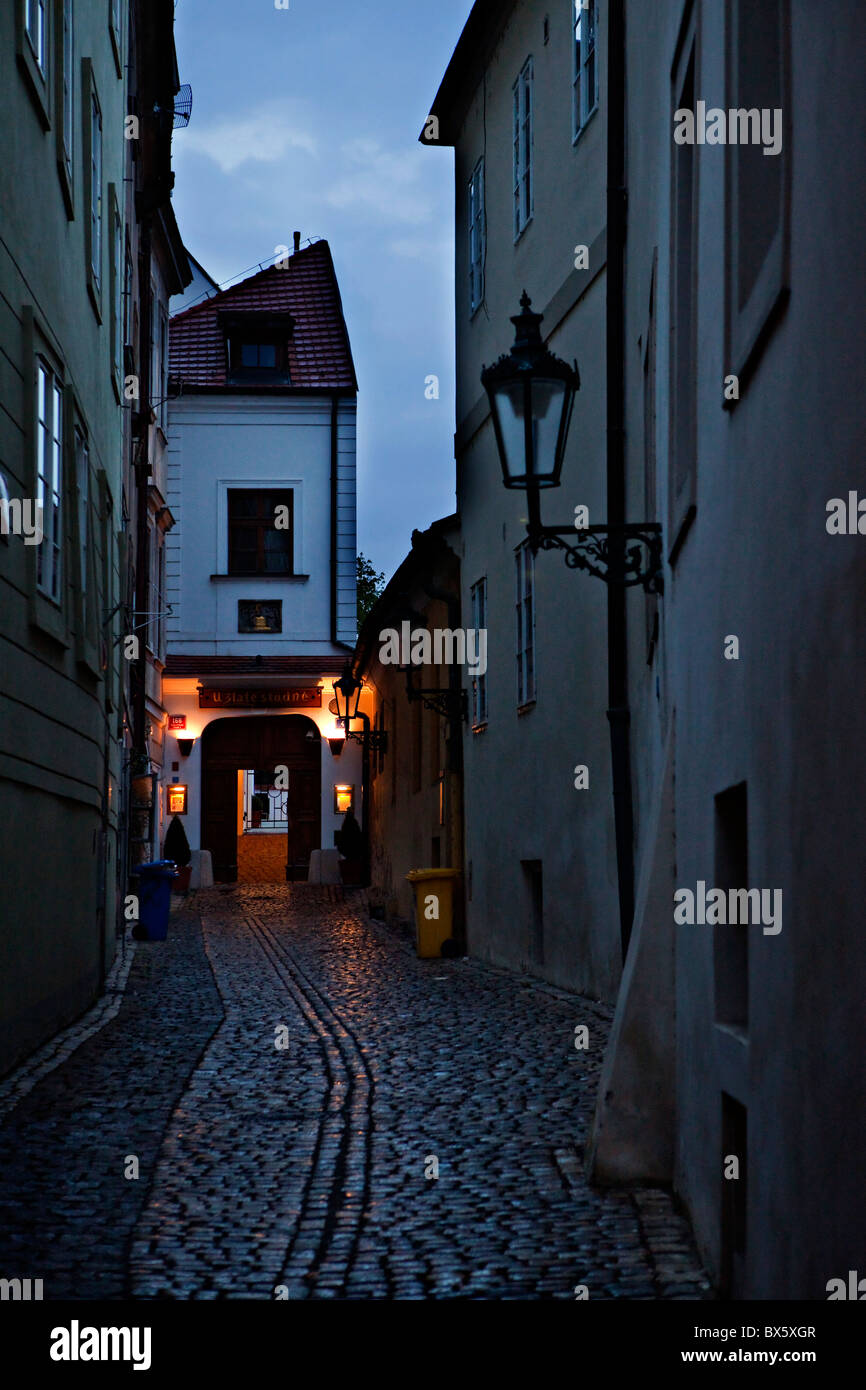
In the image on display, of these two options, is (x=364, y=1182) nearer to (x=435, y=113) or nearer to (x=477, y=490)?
(x=477, y=490)

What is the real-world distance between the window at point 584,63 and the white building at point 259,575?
75.5ft

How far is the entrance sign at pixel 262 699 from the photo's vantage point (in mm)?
37281

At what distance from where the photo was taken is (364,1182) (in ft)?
23.6

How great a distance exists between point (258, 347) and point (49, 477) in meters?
27.1

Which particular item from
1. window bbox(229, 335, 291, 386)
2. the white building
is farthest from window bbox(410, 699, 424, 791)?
window bbox(229, 335, 291, 386)

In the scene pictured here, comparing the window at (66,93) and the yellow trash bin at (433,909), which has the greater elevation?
the window at (66,93)

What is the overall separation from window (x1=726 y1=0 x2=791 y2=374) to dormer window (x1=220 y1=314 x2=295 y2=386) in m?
32.7

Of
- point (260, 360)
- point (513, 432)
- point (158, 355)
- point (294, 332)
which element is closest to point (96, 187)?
point (513, 432)

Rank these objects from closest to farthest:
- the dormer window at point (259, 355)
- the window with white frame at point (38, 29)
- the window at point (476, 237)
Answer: the window with white frame at point (38, 29), the window at point (476, 237), the dormer window at point (259, 355)

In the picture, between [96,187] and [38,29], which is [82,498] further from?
[38,29]

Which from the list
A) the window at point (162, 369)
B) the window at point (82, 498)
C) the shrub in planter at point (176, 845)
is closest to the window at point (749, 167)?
the window at point (82, 498)

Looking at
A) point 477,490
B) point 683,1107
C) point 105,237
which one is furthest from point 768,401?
point 477,490

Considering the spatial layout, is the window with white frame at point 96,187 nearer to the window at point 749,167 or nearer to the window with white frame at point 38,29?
the window with white frame at point 38,29
